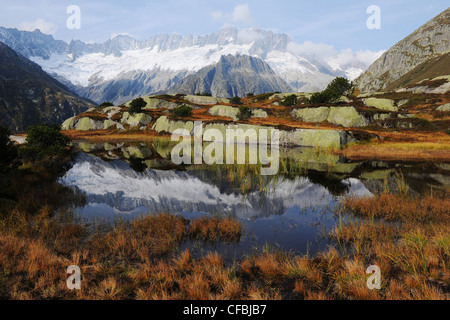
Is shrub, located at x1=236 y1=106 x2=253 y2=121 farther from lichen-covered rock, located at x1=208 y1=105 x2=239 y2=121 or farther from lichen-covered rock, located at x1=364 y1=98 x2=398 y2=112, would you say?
lichen-covered rock, located at x1=364 y1=98 x2=398 y2=112

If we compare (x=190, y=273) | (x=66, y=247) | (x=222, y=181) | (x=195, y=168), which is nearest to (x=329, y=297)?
(x=190, y=273)

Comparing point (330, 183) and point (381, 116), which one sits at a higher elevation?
point (381, 116)

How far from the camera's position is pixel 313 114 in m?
62.8

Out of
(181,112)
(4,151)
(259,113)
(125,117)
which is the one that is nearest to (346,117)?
(259,113)

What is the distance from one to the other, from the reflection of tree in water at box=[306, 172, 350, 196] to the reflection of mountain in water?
1.40 feet

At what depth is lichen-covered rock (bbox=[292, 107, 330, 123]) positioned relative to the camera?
61281mm

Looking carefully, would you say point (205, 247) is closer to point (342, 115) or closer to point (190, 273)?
point (190, 273)

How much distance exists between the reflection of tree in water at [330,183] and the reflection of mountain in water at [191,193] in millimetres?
425

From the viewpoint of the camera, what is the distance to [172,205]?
14.4 metres

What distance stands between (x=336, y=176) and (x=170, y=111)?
228ft

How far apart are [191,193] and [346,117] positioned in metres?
54.9

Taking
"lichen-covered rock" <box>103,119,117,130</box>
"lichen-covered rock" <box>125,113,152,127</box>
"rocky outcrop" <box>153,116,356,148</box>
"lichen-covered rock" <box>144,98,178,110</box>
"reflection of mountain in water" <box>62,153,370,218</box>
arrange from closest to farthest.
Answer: "reflection of mountain in water" <box>62,153,370,218</box> < "rocky outcrop" <box>153,116,356,148</box> < "lichen-covered rock" <box>125,113,152,127</box> < "lichen-covered rock" <box>103,119,117,130</box> < "lichen-covered rock" <box>144,98,178,110</box>

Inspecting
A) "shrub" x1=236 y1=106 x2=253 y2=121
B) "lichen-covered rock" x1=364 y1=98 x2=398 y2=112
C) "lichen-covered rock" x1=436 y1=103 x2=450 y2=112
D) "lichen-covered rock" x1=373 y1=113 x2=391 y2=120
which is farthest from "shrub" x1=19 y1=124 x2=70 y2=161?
"lichen-covered rock" x1=436 y1=103 x2=450 y2=112

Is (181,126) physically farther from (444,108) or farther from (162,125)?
(444,108)
